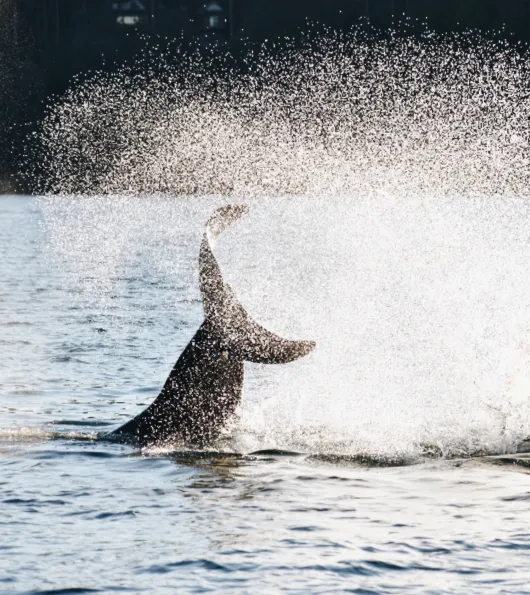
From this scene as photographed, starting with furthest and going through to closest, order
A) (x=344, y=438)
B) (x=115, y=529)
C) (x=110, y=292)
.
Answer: (x=110, y=292) → (x=344, y=438) → (x=115, y=529)

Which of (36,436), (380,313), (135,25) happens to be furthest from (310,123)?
(36,436)

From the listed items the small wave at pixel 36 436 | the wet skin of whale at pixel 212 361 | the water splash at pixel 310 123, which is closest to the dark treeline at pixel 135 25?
the water splash at pixel 310 123

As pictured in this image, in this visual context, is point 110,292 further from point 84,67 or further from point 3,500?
point 84,67

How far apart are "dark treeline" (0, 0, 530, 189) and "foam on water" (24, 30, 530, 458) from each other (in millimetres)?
2142

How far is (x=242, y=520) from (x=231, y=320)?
193cm

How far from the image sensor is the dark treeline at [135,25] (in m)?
98.8

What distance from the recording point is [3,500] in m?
11.8

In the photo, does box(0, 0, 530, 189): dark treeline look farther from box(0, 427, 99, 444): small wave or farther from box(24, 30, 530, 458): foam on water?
box(0, 427, 99, 444): small wave

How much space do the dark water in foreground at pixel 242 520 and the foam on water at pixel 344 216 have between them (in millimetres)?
1024

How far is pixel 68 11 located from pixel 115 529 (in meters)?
132

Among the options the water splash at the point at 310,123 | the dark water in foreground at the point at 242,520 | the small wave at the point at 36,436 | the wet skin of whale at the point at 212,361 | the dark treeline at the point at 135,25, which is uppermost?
the dark treeline at the point at 135,25

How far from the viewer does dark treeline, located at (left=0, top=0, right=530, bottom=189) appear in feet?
324

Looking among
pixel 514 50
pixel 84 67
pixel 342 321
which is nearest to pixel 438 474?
pixel 342 321

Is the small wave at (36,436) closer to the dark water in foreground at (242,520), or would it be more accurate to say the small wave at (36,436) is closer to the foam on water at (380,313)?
the dark water in foreground at (242,520)
